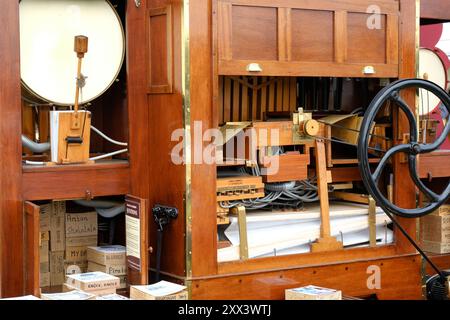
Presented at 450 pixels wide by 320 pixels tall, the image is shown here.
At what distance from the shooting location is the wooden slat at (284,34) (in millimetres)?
4996

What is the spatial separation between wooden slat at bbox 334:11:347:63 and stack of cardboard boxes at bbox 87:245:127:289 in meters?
1.68

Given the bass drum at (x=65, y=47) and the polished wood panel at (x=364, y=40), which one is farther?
the polished wood panel at (x=364, y=40)

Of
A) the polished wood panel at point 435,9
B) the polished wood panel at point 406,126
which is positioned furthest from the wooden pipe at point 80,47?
the polished wood panel at point 435,9

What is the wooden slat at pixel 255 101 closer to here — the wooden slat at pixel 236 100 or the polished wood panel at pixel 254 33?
the wooden slat at pixel 236 100

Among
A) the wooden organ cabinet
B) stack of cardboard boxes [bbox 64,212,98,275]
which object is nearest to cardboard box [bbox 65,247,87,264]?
stack of cardboard boxes [bbox 64,212,98,275]

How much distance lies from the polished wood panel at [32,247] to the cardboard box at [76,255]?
1.95 feet

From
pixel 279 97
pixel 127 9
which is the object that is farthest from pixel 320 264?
pixel 127 9

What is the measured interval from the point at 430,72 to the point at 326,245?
5.91ft

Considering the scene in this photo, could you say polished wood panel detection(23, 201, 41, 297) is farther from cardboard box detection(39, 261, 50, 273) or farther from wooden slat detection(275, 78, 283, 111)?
wooden slat detection(275, 78, 283, 111)

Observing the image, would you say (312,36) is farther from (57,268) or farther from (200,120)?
(57,268)

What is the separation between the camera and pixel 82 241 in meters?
5.26

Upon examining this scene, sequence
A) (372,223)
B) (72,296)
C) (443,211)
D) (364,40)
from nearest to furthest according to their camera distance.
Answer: (72,296) < (364,40) < (372,223) < (443,211)

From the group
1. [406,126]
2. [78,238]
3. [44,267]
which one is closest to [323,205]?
[406,126]

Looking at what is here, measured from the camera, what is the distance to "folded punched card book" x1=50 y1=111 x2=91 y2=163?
4730 millimetres
